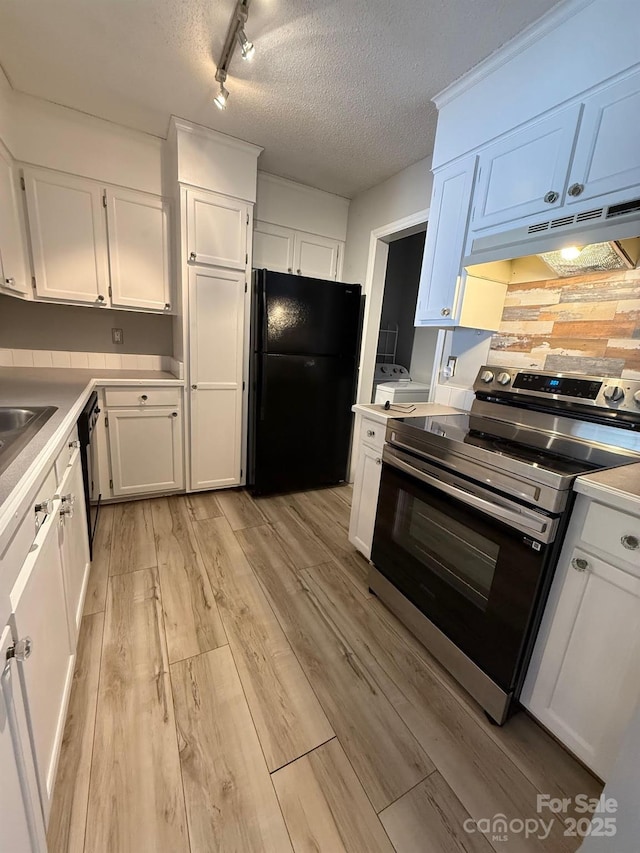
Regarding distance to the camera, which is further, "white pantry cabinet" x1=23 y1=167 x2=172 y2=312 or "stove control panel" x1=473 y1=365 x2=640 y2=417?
"white pantry cabinet" x1=23 y1=167 x2=172 y2=312

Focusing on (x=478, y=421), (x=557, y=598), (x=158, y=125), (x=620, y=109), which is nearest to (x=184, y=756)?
(x=557, y=598)

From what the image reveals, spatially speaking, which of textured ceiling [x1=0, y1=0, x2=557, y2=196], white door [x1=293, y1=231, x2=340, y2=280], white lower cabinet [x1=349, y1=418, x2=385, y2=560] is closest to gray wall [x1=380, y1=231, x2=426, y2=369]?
white door [x1=293, y1=231, x2=340, y2=280]

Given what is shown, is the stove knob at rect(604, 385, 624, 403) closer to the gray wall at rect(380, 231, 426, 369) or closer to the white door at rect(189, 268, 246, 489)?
the white door at rect(189, 268, 246, 489)

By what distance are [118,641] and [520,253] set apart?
233cm

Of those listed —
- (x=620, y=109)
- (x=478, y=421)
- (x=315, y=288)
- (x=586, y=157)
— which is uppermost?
(x=620, y=109)

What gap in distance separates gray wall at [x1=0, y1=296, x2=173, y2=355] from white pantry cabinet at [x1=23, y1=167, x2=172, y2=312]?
0.79 feet

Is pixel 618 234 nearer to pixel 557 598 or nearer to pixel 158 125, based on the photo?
pixel 557 598

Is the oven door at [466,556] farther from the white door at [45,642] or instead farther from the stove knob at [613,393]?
the white door at [45,642]

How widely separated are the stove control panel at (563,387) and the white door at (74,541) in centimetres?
192

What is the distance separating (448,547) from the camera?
56.4 inches

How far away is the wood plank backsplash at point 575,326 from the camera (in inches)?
54.3

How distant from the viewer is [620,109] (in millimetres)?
1179

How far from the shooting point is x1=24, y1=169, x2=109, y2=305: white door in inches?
87.5

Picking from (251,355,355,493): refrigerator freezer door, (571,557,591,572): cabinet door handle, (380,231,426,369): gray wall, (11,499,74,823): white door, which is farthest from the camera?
(380,231,426,369): gray wall
